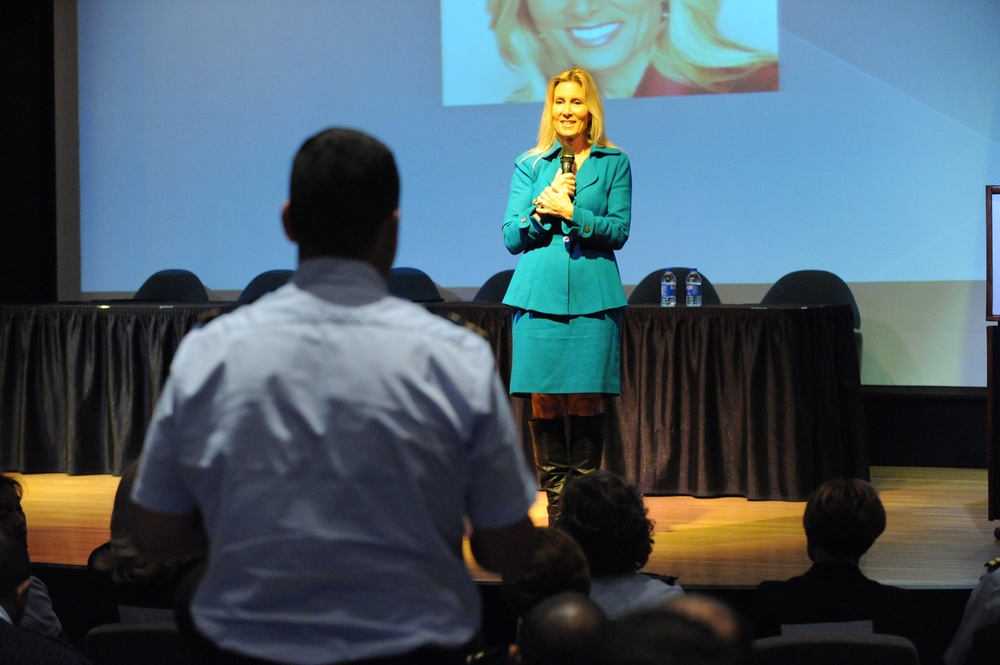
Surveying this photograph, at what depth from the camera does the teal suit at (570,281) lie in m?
3.27

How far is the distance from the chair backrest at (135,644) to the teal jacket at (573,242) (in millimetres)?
1740

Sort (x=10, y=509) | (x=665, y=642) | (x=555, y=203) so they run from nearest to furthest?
1. (x=665, y=642)
2. (x=10, y=509)
3. (x=555, y=203)

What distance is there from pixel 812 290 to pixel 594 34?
180 cm

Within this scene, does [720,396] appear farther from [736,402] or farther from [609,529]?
[609,529]

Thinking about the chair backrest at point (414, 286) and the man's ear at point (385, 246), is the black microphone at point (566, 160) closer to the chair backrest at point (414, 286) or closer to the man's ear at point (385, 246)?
the man's ear at point (385, 246)

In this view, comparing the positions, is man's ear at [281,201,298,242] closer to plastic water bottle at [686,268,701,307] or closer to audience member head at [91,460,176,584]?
audience member head at [91,460,176,584]

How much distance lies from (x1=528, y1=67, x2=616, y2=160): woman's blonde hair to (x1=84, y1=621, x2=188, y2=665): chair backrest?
6.59 feet

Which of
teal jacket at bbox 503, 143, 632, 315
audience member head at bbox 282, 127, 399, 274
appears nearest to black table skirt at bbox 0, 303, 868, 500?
teal jacket at bbox 503, 143, 632, 315

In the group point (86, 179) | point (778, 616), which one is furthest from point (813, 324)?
point (86, 179)

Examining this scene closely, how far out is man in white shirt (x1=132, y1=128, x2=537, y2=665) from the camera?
101cm

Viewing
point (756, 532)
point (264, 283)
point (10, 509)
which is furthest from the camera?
point (264, 283)

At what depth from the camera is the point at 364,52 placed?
6250 millimetres

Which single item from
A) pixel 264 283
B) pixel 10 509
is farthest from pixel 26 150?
pixel 10 509

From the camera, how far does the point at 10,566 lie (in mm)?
1800
